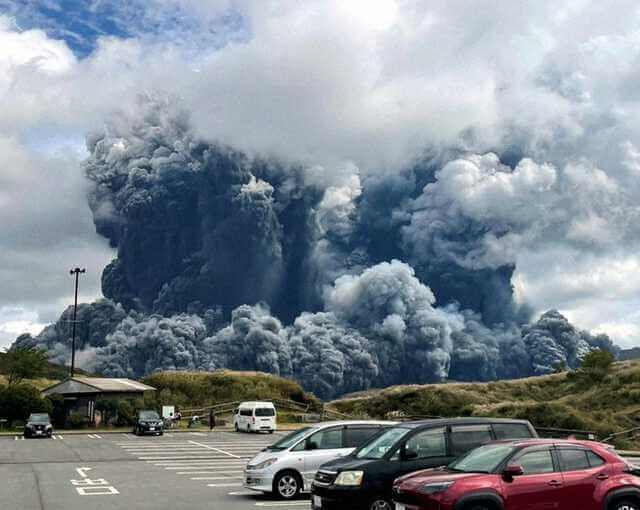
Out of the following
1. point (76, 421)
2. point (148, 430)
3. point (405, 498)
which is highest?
point (76, 421)

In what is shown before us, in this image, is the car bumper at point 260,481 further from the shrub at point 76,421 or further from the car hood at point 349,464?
the shrub at point 76,421

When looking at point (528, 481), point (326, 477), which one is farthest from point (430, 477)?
point (326, 477)

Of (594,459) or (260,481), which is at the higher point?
A: (594,459)

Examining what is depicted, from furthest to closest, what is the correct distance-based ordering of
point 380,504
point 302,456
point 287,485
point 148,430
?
point 148,430, point 302,456, point 287,485, point 380,504

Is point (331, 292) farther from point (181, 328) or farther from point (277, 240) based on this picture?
point (181, 328)

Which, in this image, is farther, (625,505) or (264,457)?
(264,457)

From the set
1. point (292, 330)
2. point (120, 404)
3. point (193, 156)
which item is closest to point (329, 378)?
point (292, 330)

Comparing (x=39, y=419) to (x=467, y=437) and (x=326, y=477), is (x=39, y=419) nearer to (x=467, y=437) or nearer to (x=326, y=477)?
(x=326, y=477)
